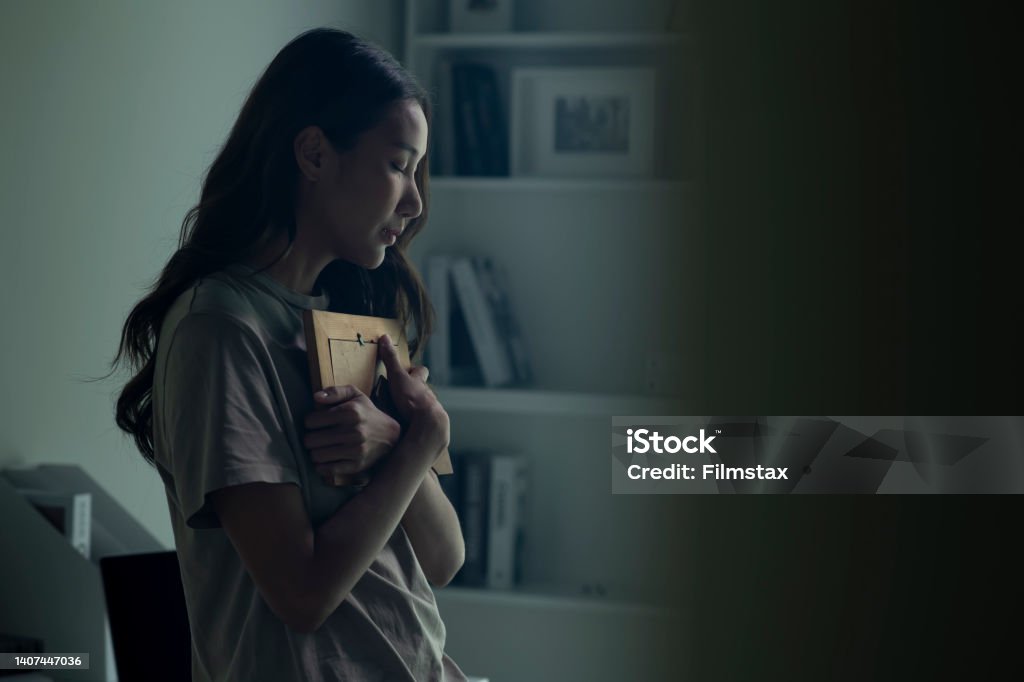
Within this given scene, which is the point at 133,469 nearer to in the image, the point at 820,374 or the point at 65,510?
the point at 65,510

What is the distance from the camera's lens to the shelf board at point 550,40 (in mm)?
1987

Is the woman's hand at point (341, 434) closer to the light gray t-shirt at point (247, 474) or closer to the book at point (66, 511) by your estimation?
the light gray t-shirt at point (247, 474)

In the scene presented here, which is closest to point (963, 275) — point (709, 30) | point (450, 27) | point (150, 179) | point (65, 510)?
point (709, 30)

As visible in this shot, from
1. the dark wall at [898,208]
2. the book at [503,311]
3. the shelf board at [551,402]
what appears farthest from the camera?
the book at [503,311]

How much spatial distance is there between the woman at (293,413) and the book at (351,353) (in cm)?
1

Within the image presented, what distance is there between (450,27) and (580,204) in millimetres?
515

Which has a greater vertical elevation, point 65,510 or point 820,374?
point 820,374

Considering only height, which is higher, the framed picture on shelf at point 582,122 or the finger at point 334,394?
the framed picture on shelf at point 582,122

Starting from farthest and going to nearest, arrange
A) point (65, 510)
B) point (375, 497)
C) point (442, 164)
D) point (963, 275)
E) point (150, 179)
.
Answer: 1. point (442, 164)
2. point (150, 179)
3. point (65, 510)
4. point (375, 497)
5. point (963, 275)

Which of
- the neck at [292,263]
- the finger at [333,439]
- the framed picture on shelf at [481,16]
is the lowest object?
the finger at [333,439]

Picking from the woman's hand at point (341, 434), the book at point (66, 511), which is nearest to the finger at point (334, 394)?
the woman's hand at point (341, 434)

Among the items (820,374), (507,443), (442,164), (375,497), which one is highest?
(442,164)

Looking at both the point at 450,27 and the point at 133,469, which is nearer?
the point at 133,469

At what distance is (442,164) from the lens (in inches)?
84.4
